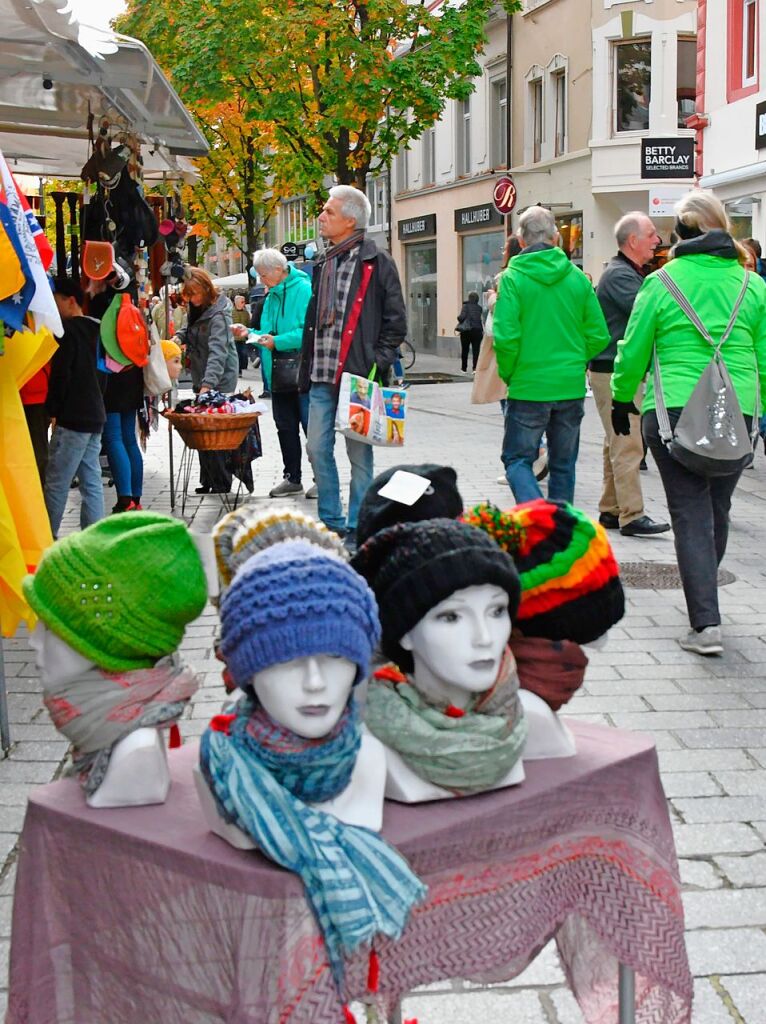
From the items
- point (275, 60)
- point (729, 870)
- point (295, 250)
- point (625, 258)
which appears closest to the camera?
point (729, 870)

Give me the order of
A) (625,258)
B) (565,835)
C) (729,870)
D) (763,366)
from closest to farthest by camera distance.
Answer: (565,835)
(729,870)
(763,366)
(625,258)

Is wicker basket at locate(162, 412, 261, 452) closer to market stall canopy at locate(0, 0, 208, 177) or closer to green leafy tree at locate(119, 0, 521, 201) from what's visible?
market stall canopy at locate(0, 0, 208, 177)

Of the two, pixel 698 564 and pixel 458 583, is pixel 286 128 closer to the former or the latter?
pixel 698 564

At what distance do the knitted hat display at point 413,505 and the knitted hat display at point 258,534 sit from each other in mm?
351

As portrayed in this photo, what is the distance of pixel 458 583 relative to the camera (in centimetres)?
210

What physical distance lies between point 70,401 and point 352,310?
1.69 m

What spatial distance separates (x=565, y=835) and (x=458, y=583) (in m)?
0.48

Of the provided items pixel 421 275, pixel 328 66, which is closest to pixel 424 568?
pixel 328 66

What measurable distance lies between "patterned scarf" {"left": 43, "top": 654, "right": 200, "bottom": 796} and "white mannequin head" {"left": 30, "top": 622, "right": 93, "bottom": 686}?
0.01 meters

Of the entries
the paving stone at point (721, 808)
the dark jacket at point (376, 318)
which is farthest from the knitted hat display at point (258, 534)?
the dark jacket at point (376, 318)

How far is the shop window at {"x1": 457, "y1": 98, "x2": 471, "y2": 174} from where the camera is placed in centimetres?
3522

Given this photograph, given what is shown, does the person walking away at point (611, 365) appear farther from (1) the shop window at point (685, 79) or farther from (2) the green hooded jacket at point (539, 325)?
(1) the shop window at point (685, 79)

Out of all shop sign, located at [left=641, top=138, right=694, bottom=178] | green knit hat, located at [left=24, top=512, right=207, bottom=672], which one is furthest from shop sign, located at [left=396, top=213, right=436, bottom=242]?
green knit hat, located at [left=24, top=512, right=207, bottom=672]

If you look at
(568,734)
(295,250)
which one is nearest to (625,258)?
(568,734)
